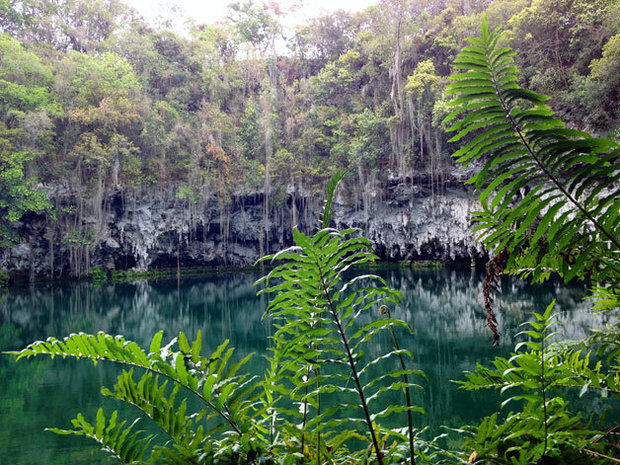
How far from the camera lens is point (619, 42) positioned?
35.0 ft

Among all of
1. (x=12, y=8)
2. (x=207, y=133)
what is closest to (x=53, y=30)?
(x=12, y=8)

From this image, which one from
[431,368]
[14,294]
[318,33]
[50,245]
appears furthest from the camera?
[318,33]

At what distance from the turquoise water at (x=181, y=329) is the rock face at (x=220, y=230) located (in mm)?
2144

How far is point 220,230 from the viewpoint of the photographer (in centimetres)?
2192

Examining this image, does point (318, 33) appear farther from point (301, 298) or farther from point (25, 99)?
point (301, 298)

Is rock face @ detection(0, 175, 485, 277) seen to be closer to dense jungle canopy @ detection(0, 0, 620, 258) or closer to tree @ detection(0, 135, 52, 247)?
dense jungle canopy @ detection(0, 0, 620, 258)

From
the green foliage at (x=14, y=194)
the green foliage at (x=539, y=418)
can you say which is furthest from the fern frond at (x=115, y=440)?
the green foliage at (x=14, y=194)

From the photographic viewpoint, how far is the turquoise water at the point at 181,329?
426cm

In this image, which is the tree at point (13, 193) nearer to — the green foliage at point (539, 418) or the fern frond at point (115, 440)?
the fern frond at point (115, 440)

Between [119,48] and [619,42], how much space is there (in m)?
21.8

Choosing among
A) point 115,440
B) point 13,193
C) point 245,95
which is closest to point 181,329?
point 115,440

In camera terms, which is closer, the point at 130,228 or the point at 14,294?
the point at 14,294

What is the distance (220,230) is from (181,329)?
42.4 feet

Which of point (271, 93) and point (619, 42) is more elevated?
point (271, 93)
